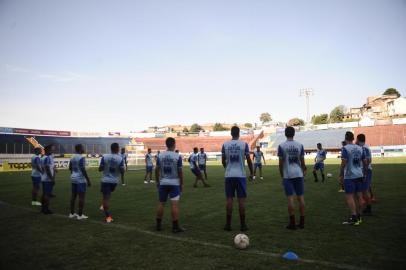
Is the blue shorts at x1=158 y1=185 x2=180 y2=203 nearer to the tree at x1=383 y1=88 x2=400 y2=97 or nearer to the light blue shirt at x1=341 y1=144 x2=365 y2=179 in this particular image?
the light blue shirt at x1=341 y1=144 x2=365 y2=179

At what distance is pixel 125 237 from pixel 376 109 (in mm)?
125176

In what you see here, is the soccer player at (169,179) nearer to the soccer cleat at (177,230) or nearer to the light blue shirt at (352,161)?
the soccer cleat at (177,230)

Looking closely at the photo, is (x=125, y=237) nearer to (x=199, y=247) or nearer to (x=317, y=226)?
(x=199, y=247)

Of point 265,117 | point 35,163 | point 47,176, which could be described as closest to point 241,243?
point 47,176

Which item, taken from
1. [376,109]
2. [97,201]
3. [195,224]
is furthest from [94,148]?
[376,109]

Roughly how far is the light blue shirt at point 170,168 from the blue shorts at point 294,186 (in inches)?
109

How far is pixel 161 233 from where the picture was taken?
24.5 ft

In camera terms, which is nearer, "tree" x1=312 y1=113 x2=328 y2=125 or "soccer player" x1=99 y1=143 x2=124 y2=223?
"soccer player" x1=99 y1=143 x2=124 y2=223

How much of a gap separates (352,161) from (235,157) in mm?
3150

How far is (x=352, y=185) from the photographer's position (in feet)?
26.0

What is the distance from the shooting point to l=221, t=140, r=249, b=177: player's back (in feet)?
25.2

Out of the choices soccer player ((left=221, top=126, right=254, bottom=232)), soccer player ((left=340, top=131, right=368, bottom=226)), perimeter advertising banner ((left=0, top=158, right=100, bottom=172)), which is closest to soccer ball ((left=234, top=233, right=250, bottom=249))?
soccer player ((left=221, top=126, right=254, bottom=232))

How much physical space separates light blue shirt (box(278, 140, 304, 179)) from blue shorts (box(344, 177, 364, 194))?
136 cm

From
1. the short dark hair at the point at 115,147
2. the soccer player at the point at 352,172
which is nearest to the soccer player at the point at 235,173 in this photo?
the soccer player at the point at 352,172
